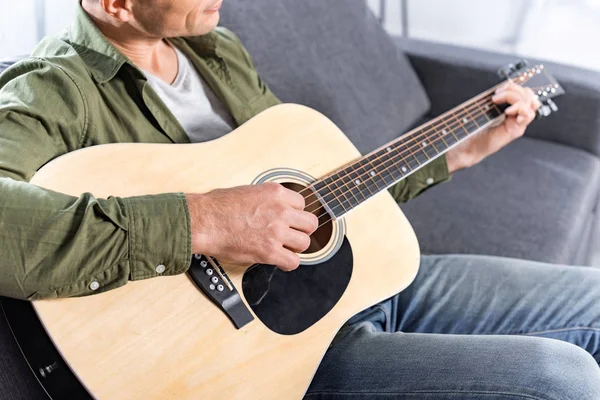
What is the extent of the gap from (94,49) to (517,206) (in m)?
1.16

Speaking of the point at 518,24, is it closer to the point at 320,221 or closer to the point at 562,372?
the point at 320,221

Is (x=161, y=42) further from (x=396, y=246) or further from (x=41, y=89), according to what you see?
(x=396, y=246)

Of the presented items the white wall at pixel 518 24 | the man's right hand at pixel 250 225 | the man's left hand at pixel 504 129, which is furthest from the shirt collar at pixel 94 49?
the white wall at pixel 518 24

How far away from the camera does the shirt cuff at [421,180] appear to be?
145 centimetres

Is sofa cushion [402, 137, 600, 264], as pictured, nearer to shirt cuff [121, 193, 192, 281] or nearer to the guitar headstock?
the guitar headstock

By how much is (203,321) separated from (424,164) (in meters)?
0.57

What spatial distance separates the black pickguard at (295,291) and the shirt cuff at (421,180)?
0.35m

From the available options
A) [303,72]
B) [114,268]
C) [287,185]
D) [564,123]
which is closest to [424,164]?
[287,185]

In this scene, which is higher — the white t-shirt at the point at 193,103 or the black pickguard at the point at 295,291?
the white t-shirt at the point at 193,103

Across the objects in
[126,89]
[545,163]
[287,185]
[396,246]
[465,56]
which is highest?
[126,89]

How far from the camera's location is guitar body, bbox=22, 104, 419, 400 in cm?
91

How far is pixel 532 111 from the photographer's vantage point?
1.48 meters

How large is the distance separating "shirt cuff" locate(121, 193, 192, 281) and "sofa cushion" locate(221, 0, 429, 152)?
77 cm

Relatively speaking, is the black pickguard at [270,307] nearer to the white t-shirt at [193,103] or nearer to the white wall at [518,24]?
the white t-shirt at [193,103]
